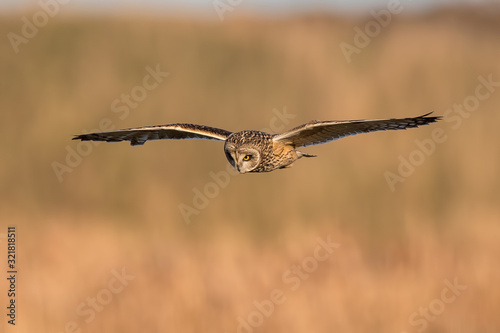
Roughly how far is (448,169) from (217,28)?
4700 mm

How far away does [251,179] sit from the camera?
887cm

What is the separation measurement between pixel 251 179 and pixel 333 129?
11.0 ft

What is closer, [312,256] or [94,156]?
[312,256]

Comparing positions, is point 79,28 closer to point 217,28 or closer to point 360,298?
point 217,28

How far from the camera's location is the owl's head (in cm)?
555

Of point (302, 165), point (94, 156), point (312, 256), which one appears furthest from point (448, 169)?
point (94, 156)

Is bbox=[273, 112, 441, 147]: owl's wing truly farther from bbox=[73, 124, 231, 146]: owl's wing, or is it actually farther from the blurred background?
the blurred background

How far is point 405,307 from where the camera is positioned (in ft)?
23.4

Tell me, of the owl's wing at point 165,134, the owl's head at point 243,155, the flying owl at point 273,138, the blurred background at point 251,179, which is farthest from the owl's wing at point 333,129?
the blurred background at point 251,179

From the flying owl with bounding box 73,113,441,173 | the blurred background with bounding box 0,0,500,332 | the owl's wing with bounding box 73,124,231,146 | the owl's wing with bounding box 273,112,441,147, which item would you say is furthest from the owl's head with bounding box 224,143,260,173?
the blurred background with bounding box 0,0,500,332

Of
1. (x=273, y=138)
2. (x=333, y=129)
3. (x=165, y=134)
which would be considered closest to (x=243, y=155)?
(x=273, y=138)

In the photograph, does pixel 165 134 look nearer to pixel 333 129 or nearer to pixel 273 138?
pixel 273 138

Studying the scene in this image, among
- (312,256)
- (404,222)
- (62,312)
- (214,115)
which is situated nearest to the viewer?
(62,312)

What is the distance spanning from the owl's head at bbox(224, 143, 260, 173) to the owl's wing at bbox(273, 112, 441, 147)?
0.19 m
